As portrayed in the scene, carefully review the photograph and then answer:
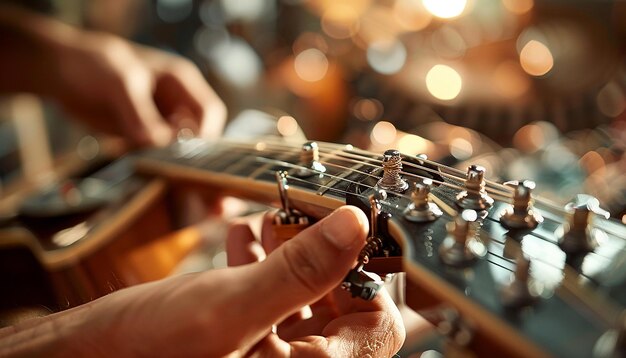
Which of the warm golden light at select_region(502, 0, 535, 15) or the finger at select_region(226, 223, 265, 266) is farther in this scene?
the warm golden light at select_region(502, 0, 535, 15)

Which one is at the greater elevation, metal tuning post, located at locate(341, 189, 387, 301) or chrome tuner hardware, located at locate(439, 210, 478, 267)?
chrome tuner hardware, located at locate(439, 210, 478, 267)

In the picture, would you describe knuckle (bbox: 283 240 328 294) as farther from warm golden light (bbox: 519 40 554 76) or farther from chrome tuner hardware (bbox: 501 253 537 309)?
warm golden light (bbox: 519 40 554 76)

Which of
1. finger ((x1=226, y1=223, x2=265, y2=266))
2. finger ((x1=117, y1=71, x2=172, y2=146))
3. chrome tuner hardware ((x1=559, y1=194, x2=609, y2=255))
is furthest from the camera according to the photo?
finger ((x1=117, y1=71, x2=172, y2=146))

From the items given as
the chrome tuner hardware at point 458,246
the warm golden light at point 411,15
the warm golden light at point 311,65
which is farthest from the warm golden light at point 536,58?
the chrome tuner hardware at point 458,246

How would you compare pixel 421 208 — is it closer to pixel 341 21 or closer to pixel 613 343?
pixel 613 343

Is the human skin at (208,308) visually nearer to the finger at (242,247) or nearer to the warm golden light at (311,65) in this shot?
the finger at (242,247)

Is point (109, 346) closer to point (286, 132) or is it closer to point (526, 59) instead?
point (286, 132)

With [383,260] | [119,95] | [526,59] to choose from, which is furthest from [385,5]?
[383,260]

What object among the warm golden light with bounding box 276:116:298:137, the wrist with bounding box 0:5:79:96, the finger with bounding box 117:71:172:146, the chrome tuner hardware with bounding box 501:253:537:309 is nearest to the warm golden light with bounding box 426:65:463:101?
the warm golden light with bounding box 276:116:298:137
